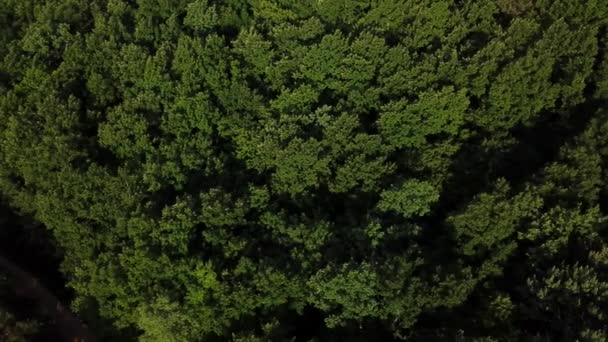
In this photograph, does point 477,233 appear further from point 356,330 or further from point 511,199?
point 356,330

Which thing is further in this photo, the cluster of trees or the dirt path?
the dirt path

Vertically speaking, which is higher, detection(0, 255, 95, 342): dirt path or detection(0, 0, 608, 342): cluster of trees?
detection(0, 0, 608, 342): cluster of trees

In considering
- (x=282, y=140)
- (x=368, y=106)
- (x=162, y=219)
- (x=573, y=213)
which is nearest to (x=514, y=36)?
(x=368, y=106)

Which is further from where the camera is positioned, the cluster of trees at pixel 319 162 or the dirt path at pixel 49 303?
the dirt path at pixel 49 303

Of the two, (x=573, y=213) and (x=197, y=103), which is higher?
(x=197, y=103)
